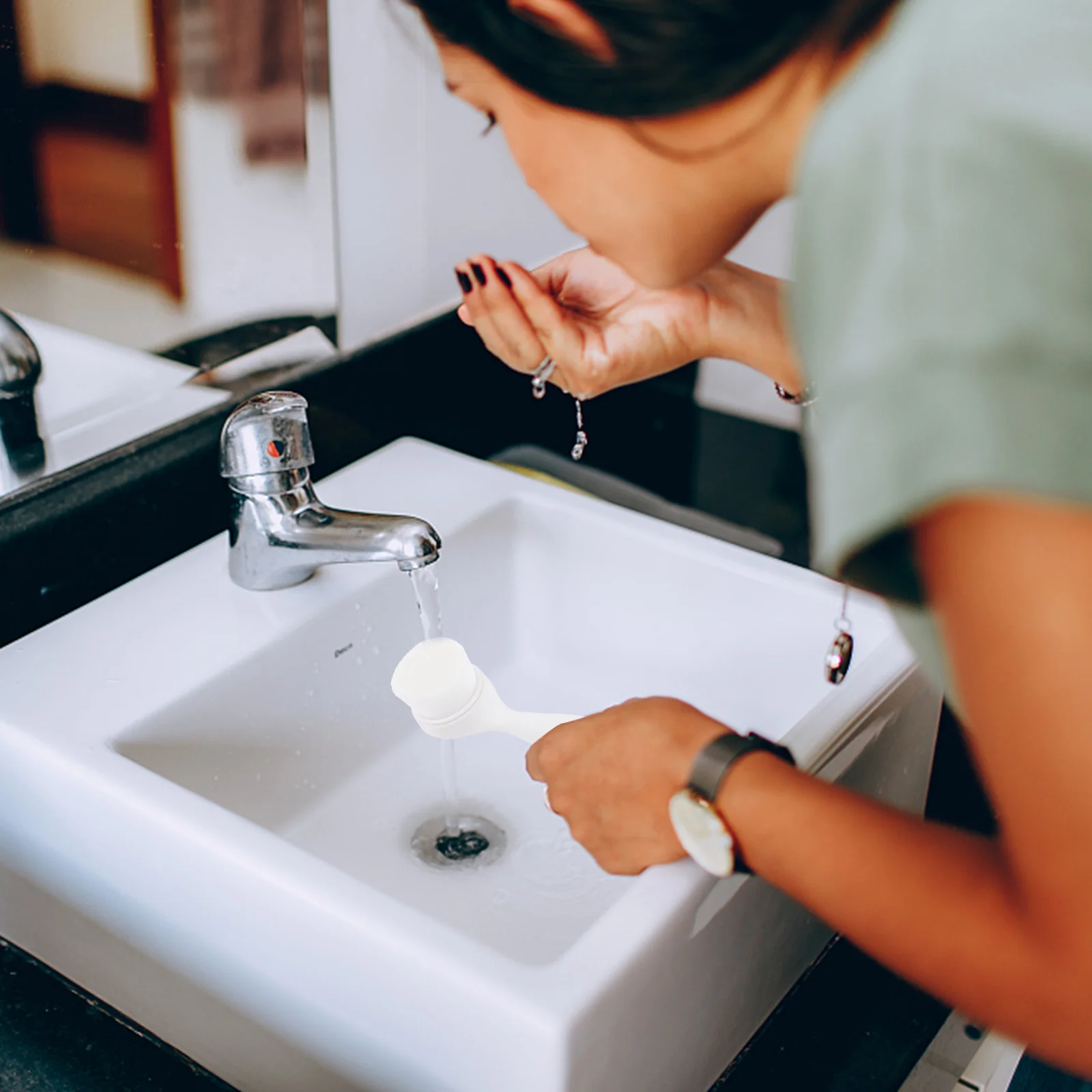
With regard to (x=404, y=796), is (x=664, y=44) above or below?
above

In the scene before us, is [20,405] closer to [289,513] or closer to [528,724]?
[289,513]

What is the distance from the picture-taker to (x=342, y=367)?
1.09m

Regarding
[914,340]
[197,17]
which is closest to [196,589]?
[197,17]

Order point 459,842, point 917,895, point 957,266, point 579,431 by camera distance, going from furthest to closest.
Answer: point 579,431
point 459,842
point 917,895
point 957,266

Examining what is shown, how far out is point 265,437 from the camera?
32.9 inches

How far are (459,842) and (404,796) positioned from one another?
66mm

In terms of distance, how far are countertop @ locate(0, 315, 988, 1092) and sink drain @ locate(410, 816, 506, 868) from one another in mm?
207

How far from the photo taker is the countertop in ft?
2.55

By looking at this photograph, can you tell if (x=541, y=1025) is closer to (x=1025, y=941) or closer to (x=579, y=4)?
(x=1025, y=941)

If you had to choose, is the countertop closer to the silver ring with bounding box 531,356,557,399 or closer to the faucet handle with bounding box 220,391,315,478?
the faucet handle with bounding box 220,391,315,478

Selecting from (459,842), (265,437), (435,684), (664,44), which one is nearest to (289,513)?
(265,437)

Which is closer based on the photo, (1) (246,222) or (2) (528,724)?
(2) (528,724)

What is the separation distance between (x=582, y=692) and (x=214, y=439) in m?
0.38

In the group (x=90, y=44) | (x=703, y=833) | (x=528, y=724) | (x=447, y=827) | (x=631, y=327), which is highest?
(x=90, y=44)
